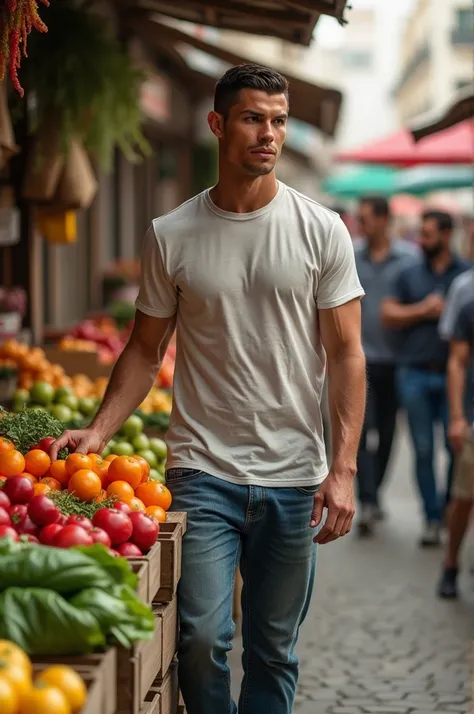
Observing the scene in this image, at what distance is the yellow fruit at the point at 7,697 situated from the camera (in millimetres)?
2650

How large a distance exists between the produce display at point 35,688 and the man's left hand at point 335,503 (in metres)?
1.41

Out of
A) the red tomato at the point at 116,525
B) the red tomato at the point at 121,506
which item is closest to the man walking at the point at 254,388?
the red tomato at the point at 121,506

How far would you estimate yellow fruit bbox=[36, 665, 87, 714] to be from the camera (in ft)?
9.12

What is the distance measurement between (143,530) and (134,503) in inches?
12.7

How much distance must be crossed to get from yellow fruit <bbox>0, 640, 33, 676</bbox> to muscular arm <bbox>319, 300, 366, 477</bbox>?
5.33 feet

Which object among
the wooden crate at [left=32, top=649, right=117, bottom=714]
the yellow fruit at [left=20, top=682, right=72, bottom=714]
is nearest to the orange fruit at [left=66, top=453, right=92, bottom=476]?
the wooden crate at [left=32, top=649, right=117, bottom=714]

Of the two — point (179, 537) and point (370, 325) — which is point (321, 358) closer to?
point (179, 537)

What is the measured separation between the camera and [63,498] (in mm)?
3932

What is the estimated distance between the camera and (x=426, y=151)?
606 inches

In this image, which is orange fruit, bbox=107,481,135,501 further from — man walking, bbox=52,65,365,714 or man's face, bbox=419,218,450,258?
man's face, bbox=419,218,450,258

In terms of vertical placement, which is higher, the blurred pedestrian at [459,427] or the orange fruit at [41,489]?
the orange fruit at [41,489]

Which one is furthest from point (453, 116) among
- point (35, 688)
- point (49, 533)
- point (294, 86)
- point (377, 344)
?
point (35, 688)

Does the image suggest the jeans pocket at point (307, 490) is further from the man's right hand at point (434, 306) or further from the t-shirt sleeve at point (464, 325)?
the man's right hand at point (434, 306)

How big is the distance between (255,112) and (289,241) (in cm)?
43
